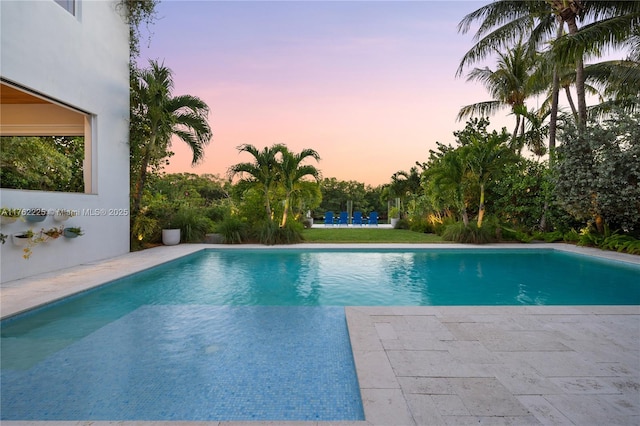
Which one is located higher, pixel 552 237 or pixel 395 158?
pixel 395 158

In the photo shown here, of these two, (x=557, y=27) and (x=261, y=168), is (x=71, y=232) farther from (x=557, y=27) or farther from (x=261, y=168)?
(x=557, y=27)

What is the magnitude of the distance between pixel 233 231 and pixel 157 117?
403cm

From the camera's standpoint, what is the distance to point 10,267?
5301 mm

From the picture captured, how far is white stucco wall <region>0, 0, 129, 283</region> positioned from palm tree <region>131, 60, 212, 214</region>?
428 mm

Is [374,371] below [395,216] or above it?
below

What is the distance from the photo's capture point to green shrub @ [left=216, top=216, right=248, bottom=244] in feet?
34.3

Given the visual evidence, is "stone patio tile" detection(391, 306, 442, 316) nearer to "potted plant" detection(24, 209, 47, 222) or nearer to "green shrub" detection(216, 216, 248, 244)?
"potted plant" detection(24, 209, 47, 222)

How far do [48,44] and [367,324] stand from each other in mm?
7524

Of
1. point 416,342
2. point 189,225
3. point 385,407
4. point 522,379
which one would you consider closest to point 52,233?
point 189,225

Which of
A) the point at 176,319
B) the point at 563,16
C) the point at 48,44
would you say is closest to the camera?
the point at 176,319

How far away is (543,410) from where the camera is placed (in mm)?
1920

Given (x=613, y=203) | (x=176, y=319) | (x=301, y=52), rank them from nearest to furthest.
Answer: (x=176, y=319) → (x=613, y=203) → (x=301, y=52)

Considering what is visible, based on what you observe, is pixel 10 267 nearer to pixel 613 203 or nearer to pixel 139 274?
pixel 139 274

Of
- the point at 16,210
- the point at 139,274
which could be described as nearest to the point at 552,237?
the point at 139,274
